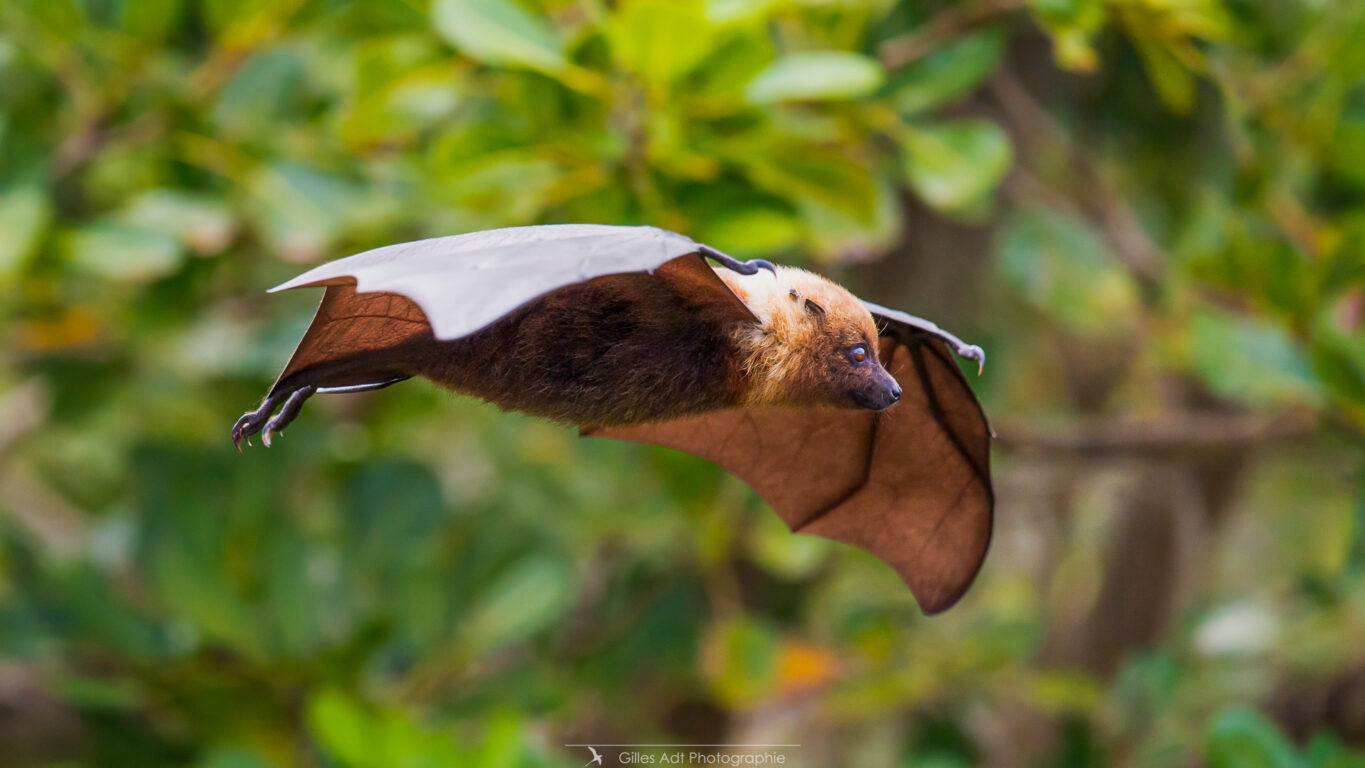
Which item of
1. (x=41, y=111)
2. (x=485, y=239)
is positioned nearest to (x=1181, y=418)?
(x=485, y=239)

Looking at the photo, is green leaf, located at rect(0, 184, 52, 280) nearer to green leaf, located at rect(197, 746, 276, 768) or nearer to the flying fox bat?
green leaf, located at rect(197, 746, 276, 768)

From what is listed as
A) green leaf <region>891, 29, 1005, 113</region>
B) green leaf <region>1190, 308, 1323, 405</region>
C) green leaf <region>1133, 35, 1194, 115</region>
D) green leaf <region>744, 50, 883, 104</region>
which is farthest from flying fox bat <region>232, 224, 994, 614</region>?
green leaf <region>1190, 308, 1323, 405</region>

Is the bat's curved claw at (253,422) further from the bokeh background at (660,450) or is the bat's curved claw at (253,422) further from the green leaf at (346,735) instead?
the green leaf at (346,735)

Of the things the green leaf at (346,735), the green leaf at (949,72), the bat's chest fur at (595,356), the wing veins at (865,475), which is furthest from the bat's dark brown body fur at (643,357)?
the green leaf at (346,735)

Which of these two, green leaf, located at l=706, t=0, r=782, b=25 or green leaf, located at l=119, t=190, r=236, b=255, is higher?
green leaf, located at l=119, t=190, r=236, b=255

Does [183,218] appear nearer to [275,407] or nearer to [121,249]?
[121,249]
